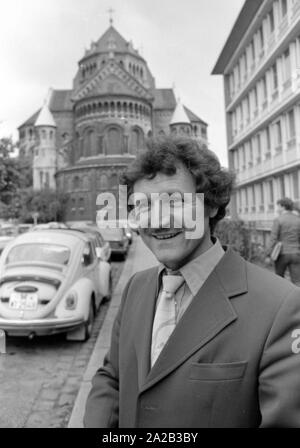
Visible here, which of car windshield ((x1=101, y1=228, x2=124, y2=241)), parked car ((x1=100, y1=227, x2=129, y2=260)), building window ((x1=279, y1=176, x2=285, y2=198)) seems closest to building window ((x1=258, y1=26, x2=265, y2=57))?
building window ((x1=279, y1=176, x2=285, y2=198))

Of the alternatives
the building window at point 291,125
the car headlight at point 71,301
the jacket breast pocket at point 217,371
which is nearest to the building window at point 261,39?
the building window at point 291,125

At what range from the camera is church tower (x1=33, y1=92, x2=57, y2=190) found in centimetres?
6397

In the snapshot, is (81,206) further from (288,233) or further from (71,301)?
(71,301)

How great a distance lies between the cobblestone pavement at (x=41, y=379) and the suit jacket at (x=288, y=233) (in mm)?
3765

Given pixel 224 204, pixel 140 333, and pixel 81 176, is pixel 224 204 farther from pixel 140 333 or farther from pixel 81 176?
pixel 81 176

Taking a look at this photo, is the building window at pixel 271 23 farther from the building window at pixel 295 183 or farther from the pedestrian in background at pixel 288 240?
the pedestrian in background at pixel 288 240

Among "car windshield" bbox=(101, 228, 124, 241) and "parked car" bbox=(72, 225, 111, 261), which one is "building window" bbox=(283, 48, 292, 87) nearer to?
"parked car" bbox=(72, 225, 111, 261)

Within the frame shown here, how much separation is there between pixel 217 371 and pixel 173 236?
0.53 meters

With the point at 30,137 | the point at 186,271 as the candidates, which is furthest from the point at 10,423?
the point at 30,137

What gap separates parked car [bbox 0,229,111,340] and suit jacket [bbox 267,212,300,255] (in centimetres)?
356

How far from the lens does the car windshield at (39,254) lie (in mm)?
6109

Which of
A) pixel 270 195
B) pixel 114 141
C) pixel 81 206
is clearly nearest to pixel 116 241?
pixel 270 195

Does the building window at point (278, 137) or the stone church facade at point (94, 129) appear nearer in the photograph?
the building window at point (278, 137)

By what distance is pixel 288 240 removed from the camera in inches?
273
